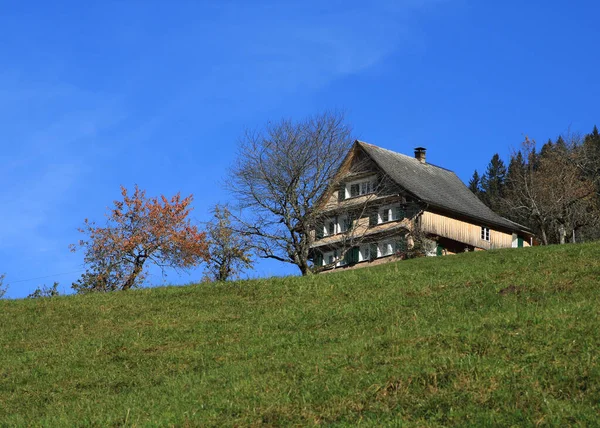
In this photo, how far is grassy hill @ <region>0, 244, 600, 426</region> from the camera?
1518 cm

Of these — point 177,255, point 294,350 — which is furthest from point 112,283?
point 294,350

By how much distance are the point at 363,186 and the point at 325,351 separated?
47.0 metres

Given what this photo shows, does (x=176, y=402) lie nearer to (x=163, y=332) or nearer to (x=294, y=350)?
(x=294, y=350)

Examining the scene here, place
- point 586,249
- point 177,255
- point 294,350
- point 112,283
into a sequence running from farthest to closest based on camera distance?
point 177,255
point 112,283
point 586,249
point 294,350

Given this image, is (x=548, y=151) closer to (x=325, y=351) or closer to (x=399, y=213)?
(x=399, y=213)

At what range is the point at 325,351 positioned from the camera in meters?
19.8

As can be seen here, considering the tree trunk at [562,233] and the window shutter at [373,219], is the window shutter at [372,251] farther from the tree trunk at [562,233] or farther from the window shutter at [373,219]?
the tree trunk at [562,233]

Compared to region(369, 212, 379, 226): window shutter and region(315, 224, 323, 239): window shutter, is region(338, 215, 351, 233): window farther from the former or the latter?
region(369, 212, 379, 226): window shutter

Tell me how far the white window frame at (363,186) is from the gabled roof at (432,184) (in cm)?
159

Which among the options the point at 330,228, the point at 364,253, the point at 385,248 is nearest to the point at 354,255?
the point at 364,253

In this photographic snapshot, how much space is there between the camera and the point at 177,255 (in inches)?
2586

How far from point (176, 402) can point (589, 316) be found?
9.34m

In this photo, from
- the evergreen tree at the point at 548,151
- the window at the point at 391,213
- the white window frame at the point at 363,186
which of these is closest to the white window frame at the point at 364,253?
the window at the point at 391,213

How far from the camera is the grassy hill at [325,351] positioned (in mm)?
15180
